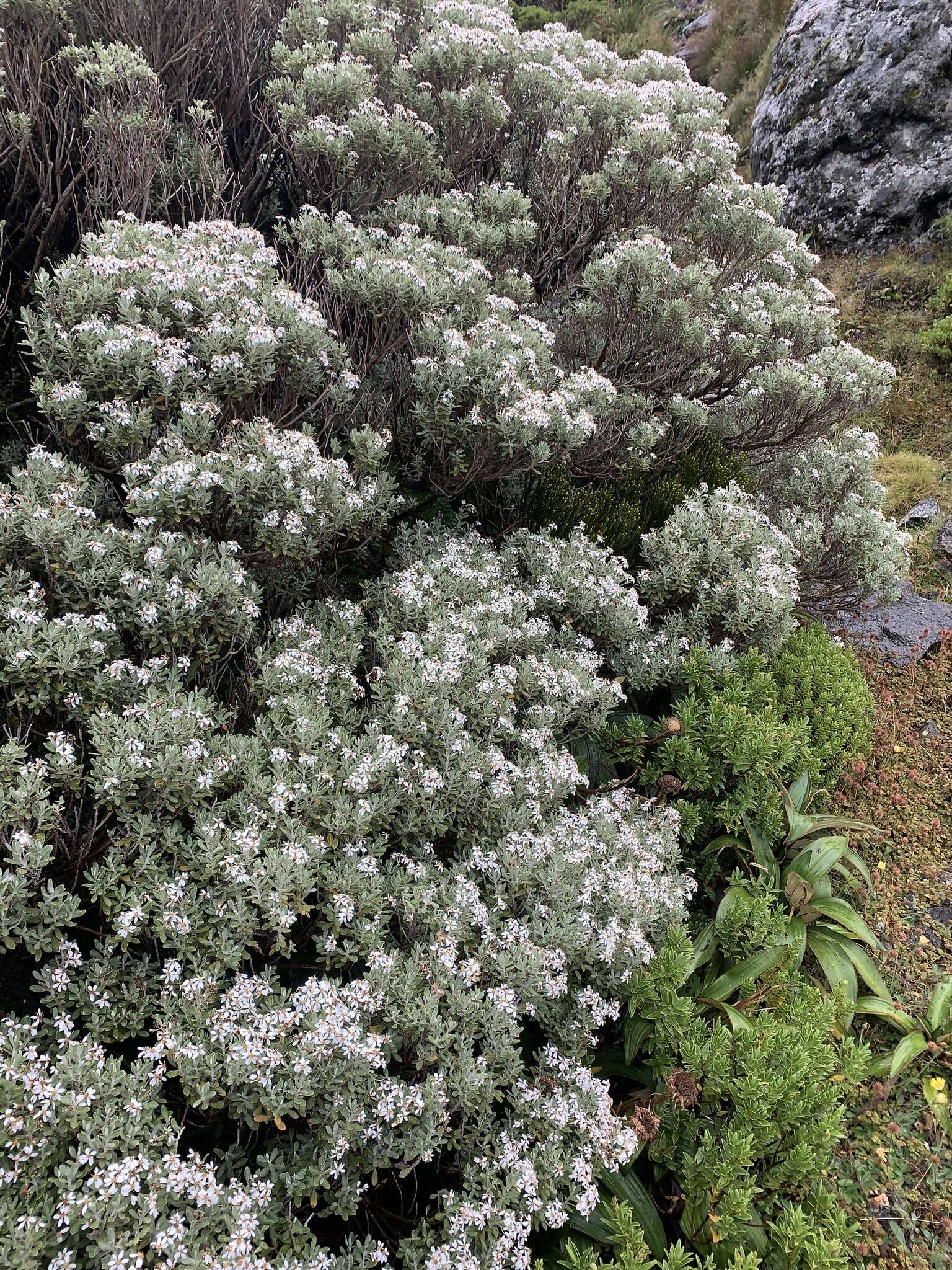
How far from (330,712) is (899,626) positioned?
6.53 meters

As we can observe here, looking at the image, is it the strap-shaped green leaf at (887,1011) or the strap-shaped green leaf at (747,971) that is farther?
the strap-shaped green leaf at (887,1011)

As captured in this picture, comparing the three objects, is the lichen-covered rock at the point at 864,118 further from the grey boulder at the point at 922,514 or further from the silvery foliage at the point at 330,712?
the silvery foliage at the point at 330,712

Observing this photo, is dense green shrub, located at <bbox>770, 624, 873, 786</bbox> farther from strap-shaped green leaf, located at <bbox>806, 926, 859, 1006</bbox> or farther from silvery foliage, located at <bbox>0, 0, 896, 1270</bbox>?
strap-shaped green leaf, located at <bbox>806, 926, 859, 1006</bbox>

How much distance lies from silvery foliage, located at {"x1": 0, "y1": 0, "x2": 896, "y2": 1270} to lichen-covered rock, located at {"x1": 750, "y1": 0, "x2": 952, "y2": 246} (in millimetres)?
9089

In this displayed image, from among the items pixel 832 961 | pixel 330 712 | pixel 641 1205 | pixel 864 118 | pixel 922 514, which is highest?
pixel 864 118

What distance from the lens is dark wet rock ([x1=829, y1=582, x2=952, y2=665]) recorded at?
7336 mm

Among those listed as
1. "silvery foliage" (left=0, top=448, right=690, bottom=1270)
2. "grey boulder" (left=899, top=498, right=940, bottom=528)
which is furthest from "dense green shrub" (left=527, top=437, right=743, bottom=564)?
"grey boulder" (left=899, top=498, right=940, bottom=528)

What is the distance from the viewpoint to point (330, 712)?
137 inches

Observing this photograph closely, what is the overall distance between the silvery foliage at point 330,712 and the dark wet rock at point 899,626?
201 cm

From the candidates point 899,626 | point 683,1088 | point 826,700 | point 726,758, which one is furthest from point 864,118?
point 683,1088

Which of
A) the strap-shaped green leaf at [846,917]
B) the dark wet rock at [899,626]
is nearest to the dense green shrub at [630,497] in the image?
the dark wet rock at [899,626]

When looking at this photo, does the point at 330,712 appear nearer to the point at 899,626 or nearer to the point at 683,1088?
the point at 683,1088

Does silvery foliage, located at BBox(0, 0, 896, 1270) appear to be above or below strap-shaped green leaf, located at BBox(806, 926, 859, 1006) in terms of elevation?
above

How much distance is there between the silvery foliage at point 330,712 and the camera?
243 cm
